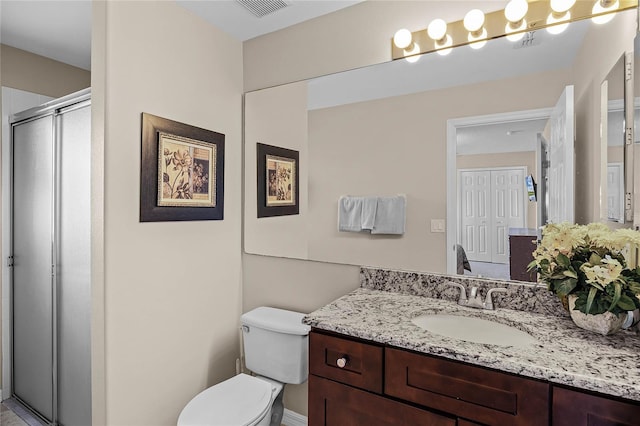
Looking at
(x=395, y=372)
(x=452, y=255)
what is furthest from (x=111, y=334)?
(x=452, y=255)

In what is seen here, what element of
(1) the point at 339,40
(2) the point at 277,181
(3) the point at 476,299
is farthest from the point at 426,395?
(1) the point at 339,40

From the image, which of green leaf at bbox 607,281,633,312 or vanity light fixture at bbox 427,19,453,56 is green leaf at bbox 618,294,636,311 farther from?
vanity light fixture at bbox 427,19,453,56

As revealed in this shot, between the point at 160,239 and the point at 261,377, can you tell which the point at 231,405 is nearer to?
the point at 261,377

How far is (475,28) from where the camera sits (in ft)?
4.98

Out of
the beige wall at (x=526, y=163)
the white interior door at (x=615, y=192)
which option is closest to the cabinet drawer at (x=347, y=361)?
the beige wall at (x=526, y=163)

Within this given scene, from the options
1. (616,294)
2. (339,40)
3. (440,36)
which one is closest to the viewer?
(616,294)

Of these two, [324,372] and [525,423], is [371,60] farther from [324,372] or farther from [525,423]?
[525,423]

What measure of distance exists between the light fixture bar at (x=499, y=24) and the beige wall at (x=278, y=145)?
25.5 inches

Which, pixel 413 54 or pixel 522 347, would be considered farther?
pixel 413 54

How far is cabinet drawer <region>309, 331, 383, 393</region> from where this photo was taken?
1.25m

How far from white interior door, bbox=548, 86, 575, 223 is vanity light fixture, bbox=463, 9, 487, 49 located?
1.38 ft

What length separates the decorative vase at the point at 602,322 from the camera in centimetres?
114

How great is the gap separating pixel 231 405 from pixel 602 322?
153 centimetres

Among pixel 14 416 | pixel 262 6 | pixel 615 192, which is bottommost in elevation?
pixel 14 416
